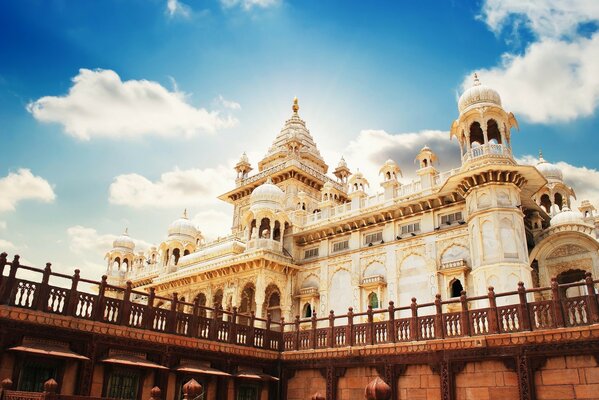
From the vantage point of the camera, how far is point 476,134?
23.3m

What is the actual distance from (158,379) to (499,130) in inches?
657

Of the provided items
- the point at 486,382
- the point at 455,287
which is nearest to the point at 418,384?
the point at 486,382

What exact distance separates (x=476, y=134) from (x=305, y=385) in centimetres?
1352

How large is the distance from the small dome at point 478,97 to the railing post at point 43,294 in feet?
58.0

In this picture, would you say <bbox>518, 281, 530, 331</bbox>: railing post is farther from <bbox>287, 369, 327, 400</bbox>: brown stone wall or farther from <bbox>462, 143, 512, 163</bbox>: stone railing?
<bbox>462, 143, 512, 163</bbox>: stone railing

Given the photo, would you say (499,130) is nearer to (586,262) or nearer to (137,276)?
(586,262)

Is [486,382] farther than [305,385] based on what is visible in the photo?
No

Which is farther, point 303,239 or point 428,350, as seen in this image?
point 303,239

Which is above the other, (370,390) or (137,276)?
(137,276)

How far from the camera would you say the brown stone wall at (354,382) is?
16.1m

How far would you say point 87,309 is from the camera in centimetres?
1436

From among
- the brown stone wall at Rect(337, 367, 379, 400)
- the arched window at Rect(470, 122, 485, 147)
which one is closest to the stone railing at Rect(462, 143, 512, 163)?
the arched window at Rect(470, 122, 485, 147)

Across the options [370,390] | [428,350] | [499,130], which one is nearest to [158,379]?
[428,350]

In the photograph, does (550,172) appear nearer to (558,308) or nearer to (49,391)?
(558,308)
